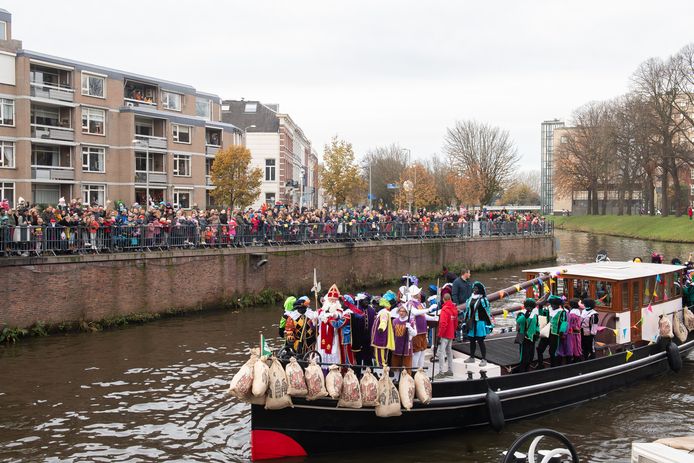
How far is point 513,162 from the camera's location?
69.0 m

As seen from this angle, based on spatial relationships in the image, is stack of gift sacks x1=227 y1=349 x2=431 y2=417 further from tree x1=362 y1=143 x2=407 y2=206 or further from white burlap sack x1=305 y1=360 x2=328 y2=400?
tree x1=362 y1=143 x2=407 y2=206

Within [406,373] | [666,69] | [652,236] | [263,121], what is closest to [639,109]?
[666,69]

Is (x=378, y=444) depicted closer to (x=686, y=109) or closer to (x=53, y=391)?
(x=53, y=391)

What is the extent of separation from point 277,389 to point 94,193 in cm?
3548

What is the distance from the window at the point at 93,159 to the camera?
41.5 meters

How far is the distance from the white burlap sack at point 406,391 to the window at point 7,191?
32.8 metres

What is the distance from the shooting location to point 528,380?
44.8 feet

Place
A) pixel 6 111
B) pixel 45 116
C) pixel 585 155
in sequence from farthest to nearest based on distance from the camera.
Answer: pixel 585 155 → pixel 45 116 → pixel 6 111

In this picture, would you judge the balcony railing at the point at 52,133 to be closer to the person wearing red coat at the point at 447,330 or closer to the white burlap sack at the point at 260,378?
the person wearing red coat at the point at 447,330

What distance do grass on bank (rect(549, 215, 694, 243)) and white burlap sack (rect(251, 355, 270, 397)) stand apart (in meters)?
52.4

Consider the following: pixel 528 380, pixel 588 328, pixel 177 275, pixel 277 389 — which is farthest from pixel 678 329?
pixel 177 275

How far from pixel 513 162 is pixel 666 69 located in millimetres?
16716

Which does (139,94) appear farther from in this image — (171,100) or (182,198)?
(182,198)

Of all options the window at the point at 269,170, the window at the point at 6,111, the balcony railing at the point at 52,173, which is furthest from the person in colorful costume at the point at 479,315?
the window at the point at 269,170
